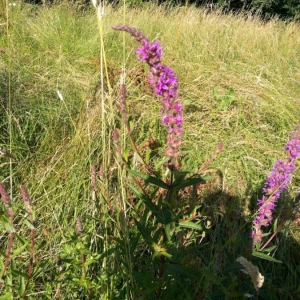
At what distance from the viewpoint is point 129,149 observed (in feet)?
6.45

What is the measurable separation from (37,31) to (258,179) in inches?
108

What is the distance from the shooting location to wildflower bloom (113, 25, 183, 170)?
2.42 feet

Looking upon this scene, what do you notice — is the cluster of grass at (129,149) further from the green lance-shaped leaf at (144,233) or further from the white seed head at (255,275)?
the white seed head at (255,275)

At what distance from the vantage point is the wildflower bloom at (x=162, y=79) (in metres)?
0.74

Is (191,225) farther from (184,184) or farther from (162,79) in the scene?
(162,79)

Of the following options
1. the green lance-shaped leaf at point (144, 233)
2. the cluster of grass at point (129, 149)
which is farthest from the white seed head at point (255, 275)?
the green lance-shaped leaf at point (144, 233)

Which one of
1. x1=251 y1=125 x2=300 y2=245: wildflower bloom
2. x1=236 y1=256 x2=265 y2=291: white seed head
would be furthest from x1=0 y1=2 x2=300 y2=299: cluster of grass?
x1=236 y1=256 x2=265 y2=291: white seed head

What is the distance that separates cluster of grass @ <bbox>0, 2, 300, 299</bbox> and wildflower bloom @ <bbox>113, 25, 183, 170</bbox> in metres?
0.11

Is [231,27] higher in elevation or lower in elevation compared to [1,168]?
higher

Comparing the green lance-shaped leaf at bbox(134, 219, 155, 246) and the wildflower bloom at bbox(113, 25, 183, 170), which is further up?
the wildflower bloom at bbox(113, 25, 183, 170)

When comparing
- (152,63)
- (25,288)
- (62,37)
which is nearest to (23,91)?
(62,37)

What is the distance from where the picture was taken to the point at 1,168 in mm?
1806

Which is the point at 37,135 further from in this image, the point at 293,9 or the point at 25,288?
the point at 293,9

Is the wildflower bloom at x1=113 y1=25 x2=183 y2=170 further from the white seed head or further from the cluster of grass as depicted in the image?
the white seed head
